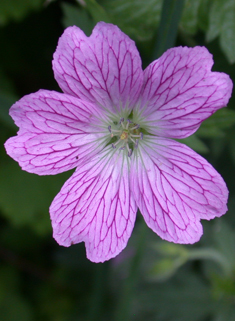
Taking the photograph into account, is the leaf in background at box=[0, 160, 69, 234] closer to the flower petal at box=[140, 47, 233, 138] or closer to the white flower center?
the white flower center

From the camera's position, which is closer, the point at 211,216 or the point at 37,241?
the point at 211,216

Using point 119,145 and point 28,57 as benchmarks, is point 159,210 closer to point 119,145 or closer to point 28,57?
point 119,145

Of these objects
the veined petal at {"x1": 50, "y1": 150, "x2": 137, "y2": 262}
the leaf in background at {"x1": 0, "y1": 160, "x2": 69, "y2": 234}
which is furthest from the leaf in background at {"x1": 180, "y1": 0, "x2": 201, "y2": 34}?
the leaf in background at {"x1": 0, "y1": 160, "x2": 69, "y2": 234}

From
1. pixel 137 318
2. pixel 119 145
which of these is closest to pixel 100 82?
pixel 119 145

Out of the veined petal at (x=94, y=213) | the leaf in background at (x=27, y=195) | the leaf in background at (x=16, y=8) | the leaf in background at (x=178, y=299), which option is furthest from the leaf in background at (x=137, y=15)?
the leaf in background at (x=178, y=299)

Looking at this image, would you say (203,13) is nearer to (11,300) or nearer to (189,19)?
(189,19)

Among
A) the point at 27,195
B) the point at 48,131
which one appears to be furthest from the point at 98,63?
the point at 27,195

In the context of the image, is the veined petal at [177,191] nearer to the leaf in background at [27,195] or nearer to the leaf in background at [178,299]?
the leaf in background at [27,195]
